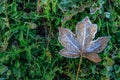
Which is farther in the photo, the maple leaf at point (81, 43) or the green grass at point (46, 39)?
the green grass at point (46, 39)

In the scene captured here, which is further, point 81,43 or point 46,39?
point 46,39

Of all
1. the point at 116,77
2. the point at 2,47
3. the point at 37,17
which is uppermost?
the point at 37,17

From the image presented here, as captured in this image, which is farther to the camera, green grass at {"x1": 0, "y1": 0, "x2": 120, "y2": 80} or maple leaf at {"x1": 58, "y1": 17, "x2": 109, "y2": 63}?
green grass at {"x1": 0, "y1": 0, "x2": 120, "y2": 80}

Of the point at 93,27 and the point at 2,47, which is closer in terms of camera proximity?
the point at 93,27

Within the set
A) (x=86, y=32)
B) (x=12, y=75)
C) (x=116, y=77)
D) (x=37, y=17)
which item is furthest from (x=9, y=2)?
(x=116, y=77)

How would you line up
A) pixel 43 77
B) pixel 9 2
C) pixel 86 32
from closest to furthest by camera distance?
pixel 86 32
pixel 43 77
pixel 9 2

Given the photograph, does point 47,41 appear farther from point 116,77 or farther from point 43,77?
point 116,77

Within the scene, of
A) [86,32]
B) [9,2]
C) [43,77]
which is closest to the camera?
[86,32]

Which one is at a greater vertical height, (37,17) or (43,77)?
(37,17)
